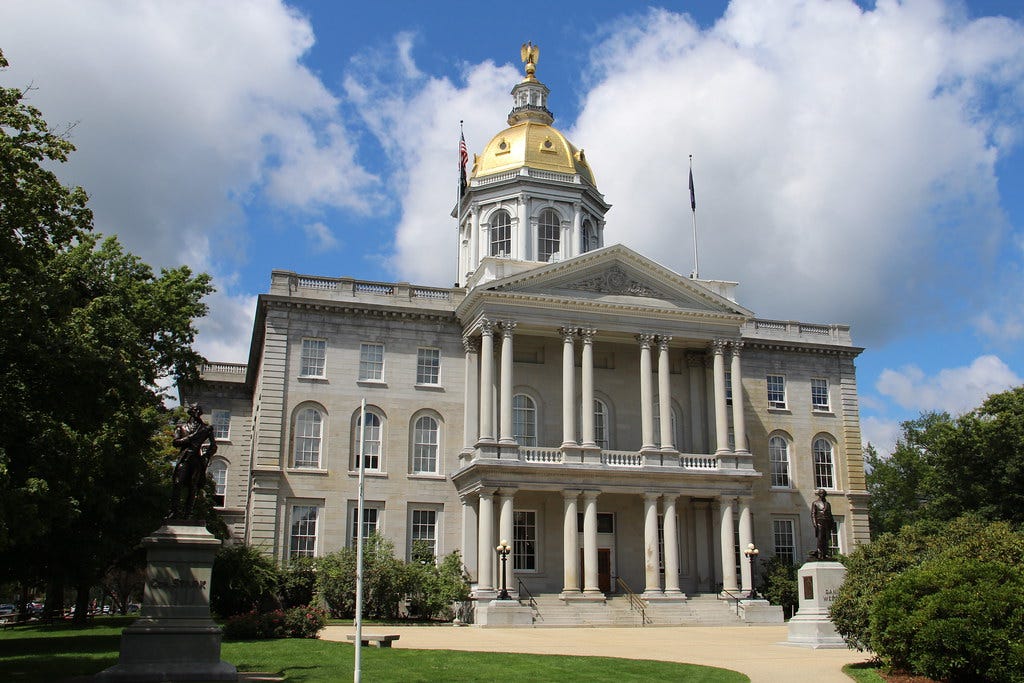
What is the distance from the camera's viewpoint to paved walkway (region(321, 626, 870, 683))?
67.7 ft

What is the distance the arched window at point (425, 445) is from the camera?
44.1 m

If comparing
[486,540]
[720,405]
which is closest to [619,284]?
[720,405]

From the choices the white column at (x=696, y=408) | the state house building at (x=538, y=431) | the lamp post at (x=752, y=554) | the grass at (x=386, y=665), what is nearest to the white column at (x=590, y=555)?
the state house building at (x=538, y=431)

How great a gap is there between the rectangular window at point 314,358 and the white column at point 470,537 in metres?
9.03

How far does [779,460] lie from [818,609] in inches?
979

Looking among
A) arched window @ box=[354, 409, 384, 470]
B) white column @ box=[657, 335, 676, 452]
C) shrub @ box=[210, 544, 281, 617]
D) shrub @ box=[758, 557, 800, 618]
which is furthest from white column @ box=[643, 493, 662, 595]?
shrub @ box=[210, 544, 281, 617]

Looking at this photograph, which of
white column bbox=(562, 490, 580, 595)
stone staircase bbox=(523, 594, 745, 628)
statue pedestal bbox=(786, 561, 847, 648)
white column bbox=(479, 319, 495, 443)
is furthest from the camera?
white column bbox=(479, 319, 495, 443)

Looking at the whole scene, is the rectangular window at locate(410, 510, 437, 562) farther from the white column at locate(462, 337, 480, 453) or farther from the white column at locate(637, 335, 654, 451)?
the white column at locate(637, 335, 654, 451)

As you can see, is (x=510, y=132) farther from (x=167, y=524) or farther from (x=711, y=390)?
(x=167, y=524)

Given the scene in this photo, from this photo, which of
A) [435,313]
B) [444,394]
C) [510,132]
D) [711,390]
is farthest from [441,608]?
[510,132]

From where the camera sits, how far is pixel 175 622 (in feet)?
56.3

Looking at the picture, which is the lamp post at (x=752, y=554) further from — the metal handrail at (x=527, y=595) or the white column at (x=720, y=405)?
the metal handrail at (x=527, y=595)

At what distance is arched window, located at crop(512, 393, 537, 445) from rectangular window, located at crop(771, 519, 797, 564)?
531 inches

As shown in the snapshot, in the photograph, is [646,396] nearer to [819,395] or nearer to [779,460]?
[779,460]
